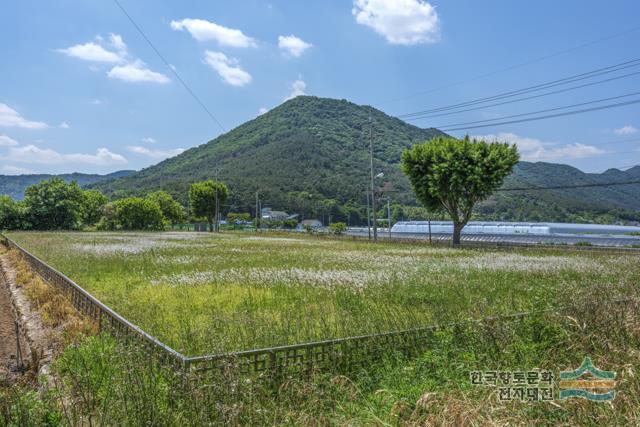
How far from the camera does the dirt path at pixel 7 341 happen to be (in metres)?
6.35

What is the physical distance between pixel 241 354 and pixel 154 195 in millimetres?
108057

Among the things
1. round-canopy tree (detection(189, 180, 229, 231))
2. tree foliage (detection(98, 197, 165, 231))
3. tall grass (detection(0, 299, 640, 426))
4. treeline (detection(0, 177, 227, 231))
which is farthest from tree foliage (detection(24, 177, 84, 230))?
tall grass (detection(0, 299, 640, 426))

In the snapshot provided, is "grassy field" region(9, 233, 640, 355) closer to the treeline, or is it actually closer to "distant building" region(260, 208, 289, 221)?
the treeline

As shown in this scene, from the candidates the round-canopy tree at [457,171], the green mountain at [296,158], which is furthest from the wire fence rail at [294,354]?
the green mountain at [296,158]

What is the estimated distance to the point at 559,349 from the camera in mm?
5723

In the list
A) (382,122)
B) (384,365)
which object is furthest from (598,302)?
(382,122)

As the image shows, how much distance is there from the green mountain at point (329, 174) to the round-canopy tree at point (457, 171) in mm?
54188

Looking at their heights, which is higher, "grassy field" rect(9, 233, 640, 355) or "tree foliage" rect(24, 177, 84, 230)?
"tree foliage" rect(24, 177, 84, 230)

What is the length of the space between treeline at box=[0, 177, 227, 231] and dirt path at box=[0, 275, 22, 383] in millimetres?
67239

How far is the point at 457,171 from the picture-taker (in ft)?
119

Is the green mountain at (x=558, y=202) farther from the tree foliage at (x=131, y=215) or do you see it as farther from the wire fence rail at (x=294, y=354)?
the wire fence rail at (x=294, y=354)

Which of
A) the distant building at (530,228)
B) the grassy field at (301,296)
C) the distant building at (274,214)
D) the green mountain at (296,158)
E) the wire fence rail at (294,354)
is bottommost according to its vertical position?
the distant building at (530,228)

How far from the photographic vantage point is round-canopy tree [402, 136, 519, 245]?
35781mm

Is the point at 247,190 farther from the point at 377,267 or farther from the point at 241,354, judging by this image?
the point at 241,354
